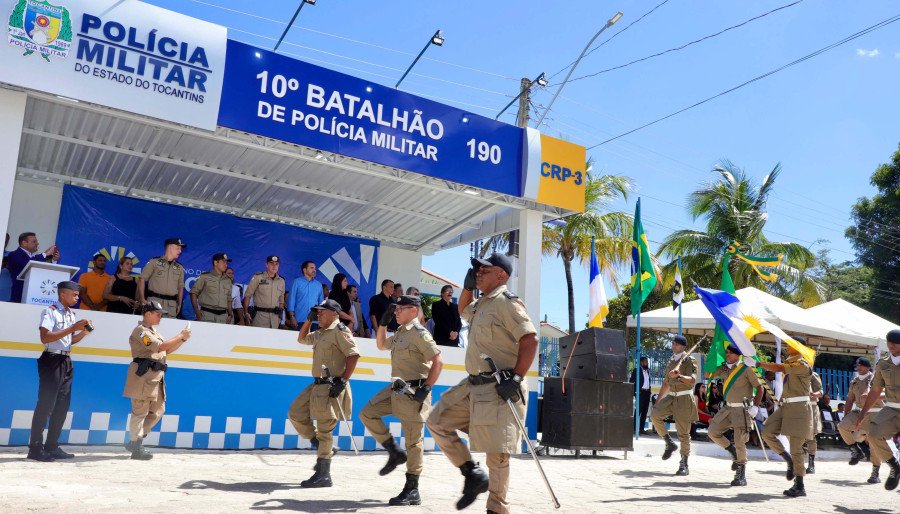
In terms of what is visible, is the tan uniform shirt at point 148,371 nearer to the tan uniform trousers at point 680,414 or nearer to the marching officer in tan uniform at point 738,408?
the tan uniform trousers at point 680,414

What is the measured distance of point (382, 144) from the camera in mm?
11211

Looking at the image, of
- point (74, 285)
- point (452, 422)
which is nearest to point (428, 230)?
point (74, 285)

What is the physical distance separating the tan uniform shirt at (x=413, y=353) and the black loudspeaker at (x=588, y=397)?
5.07m

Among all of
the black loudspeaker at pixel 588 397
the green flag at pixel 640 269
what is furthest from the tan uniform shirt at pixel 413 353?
the green flag at pixel 640 269

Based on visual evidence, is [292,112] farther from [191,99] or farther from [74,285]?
[74,285]

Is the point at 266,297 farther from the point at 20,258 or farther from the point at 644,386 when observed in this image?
the point at 644,386

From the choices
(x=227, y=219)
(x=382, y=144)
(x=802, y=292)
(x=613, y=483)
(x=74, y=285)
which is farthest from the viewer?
(x=802, y=292)

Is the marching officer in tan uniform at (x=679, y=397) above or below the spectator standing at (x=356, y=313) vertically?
below

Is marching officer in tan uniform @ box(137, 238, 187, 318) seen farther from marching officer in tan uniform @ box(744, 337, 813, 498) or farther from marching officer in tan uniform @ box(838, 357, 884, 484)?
marching officer in tan uniform @ box(838, 357, 884, 484)

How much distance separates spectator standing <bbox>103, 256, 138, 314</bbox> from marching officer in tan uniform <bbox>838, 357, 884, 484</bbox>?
34.1 ft

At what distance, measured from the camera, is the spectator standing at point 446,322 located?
1316 centimetres

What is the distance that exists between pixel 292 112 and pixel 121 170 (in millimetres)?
4095

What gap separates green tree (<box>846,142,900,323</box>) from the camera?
3659cm

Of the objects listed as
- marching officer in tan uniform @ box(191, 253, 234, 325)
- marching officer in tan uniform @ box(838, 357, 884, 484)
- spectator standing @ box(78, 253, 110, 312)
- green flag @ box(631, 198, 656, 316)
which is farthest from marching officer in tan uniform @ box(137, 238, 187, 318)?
marching officer in tan uniform @ box(838, 357, 884, 484)
